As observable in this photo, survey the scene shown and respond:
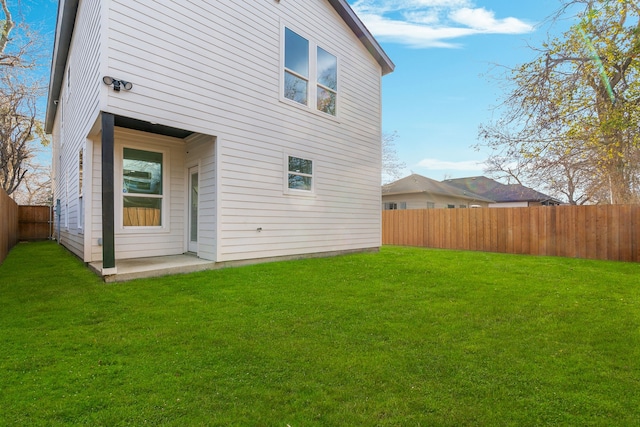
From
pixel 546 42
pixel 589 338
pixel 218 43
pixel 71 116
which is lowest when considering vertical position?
pixel 589 338

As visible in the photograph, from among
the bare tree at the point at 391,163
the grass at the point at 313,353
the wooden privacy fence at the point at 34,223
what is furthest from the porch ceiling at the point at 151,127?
the bare tree at the point at 391,163

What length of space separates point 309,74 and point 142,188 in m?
4.54

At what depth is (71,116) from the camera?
834 centimetres

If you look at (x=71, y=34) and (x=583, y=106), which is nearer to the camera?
(x=583, y=106)

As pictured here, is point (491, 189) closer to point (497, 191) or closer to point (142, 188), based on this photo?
point (497, 191)

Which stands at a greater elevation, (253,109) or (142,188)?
(253,109)

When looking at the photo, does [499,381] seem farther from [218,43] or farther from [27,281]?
[218,43]

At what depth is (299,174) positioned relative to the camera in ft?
24.5

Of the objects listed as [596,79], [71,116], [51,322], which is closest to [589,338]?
[51,322]

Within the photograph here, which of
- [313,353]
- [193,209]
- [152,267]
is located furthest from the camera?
[193,209]

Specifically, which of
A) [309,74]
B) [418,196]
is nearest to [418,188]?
[418,196]

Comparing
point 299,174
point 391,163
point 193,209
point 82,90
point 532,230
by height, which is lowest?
point 532,230

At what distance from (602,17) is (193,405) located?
11.1 meters

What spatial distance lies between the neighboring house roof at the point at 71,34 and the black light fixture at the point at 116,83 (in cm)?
453
